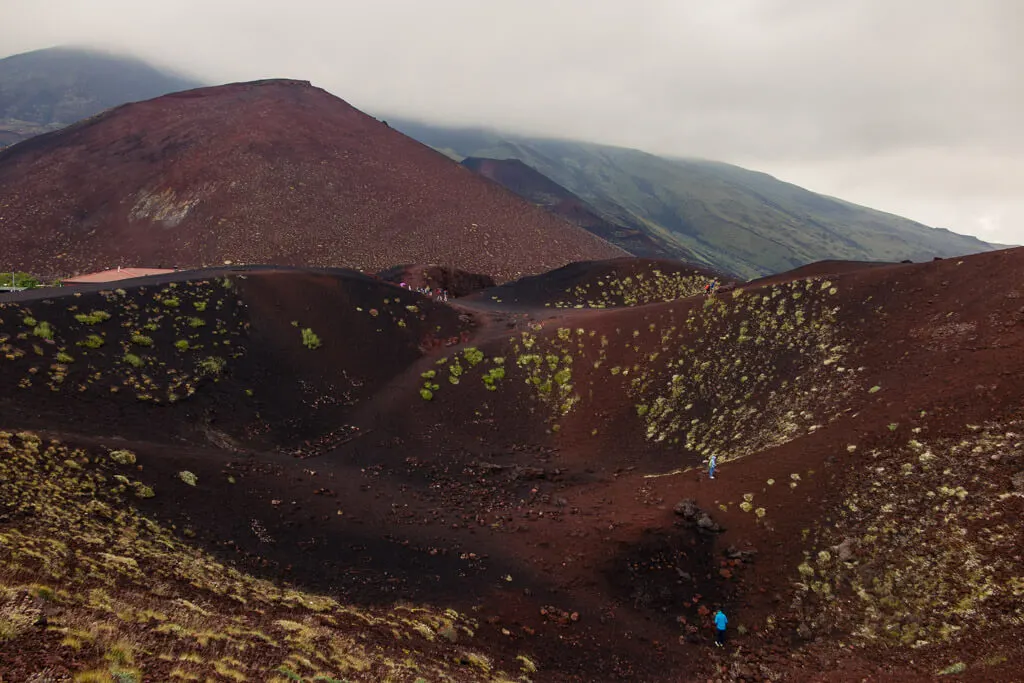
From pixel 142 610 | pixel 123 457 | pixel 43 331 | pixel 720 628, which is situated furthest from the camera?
pixel 43 331

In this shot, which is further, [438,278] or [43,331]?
[438,278]

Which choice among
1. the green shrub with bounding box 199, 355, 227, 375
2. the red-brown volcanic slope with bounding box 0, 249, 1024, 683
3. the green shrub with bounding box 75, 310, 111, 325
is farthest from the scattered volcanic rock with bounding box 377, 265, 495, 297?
the green shrub with bounding box 75, 310, 111, 325

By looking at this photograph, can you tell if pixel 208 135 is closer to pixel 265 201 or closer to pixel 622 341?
pixel 265 201

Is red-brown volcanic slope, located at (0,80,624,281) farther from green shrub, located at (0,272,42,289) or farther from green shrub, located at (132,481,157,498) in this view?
green shrub, located at (132,481,157,498)

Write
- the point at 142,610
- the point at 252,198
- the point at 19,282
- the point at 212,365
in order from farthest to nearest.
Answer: the point at 252,198 < the point at 19,282 < the point at 212,365 < the point at 142,610

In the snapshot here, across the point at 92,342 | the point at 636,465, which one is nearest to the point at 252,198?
the point at 92,342

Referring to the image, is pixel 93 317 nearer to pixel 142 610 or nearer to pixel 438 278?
pixel 142 610

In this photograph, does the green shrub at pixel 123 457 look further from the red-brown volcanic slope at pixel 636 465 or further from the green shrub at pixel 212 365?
the green shrub at pixel 212 365
